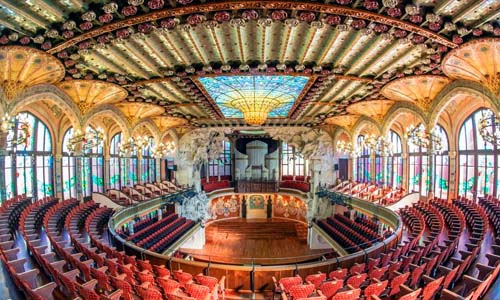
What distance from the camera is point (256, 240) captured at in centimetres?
2553

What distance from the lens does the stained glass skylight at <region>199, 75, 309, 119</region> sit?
11.8 metres

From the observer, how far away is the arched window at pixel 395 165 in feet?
80.1

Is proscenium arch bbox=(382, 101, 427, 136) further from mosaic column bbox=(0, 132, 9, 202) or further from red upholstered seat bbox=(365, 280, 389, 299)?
mosaic column bbox=(0, 132, 9, 202)

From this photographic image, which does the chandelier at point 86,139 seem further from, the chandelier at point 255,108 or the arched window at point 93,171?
the arched window at point 93,171

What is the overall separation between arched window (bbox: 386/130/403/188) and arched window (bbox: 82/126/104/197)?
23.8 meters

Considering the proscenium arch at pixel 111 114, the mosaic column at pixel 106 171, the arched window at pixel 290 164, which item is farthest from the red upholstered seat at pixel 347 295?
the arched window at pixel 290 164

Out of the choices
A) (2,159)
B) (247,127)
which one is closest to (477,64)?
(247,127)

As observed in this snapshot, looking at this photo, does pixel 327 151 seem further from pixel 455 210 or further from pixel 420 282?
pixel 420 282

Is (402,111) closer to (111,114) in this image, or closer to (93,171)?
(111,114)

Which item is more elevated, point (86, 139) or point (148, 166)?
point (86, 139)

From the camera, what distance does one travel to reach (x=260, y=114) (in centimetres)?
1402

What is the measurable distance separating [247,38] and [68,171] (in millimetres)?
17848

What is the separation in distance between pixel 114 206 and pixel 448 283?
1771 cm

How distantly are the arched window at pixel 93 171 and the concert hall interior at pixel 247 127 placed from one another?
0.41 feet
